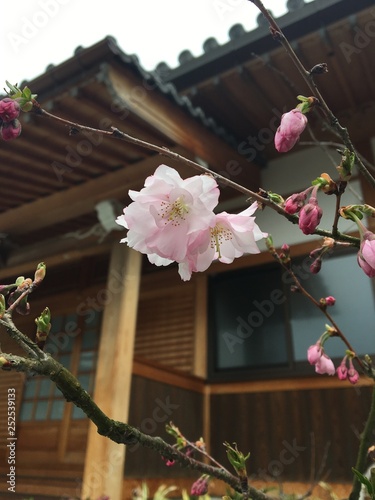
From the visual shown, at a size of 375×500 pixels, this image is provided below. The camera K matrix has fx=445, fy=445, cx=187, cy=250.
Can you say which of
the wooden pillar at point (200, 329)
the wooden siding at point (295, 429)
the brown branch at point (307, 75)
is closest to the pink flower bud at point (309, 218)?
the brown branch at point (307, 75)

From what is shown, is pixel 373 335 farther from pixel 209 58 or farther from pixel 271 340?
pixel 209 58

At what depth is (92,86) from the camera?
2.64 meters

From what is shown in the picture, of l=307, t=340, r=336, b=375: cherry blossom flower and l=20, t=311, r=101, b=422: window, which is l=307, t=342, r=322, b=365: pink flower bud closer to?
l=307, t=340, r=336, b=375: cherry blossom flower

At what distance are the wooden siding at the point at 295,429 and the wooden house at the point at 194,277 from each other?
0.04ft

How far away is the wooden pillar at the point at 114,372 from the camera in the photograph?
2.87 metres

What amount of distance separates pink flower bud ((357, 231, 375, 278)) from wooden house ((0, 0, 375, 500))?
2.10 meters

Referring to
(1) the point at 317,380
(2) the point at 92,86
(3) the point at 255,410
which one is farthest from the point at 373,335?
(2) the point at 92,86

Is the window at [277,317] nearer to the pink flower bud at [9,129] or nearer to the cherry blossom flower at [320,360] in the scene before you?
the cherry blossom flower at [320,360]

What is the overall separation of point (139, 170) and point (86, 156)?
15.5 inches

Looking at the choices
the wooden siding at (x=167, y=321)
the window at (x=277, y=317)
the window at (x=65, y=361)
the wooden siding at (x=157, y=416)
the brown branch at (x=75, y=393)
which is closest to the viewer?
the brown branch at (x=75, y=393)

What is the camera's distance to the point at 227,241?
844mm

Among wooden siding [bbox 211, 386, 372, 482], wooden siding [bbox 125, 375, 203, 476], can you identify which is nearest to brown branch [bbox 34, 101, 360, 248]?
wooden siding [bbox 125, 375, 203, 476]

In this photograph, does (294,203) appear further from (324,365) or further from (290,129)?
(324,365)

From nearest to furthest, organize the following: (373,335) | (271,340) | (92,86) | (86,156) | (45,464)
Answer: (92,86)
(86,156)
(373,335)
(45,464)
(271,340)
